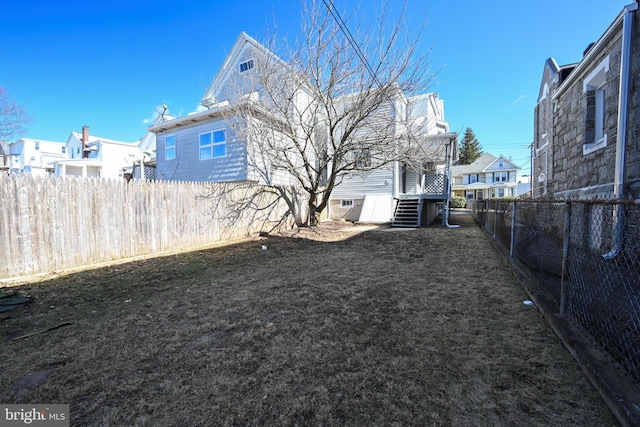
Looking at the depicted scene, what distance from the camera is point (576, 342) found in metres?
2.26

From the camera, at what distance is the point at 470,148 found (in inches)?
1935

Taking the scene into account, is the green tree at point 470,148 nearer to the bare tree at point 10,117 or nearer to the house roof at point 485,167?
the house roof at point 485,167

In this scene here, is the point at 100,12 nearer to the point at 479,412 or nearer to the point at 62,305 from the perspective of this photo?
the point at 62,305

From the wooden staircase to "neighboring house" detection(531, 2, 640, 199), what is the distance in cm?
457

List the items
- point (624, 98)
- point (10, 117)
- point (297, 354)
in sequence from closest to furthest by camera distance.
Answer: point (297, 354)
point (624, 98)
point (10, 117)

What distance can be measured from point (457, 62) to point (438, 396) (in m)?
11.0

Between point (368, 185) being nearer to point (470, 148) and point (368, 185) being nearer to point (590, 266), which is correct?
point (590, 266)

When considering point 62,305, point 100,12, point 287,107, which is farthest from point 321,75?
point 62,305

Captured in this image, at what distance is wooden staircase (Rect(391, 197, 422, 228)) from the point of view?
12.2 meters

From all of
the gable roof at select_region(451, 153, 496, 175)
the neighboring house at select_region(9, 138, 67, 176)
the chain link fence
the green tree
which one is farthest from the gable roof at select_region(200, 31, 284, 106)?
the green tree

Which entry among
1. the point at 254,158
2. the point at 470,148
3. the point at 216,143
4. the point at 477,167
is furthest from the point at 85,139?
the point at 470,148

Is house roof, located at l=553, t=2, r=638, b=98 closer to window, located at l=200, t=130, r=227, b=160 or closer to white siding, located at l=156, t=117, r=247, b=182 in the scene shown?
white siding, located at l=156, t=117, r=247, b=182

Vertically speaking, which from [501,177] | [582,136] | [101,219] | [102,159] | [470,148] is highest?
[470,148]

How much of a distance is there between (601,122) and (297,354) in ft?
24.0
